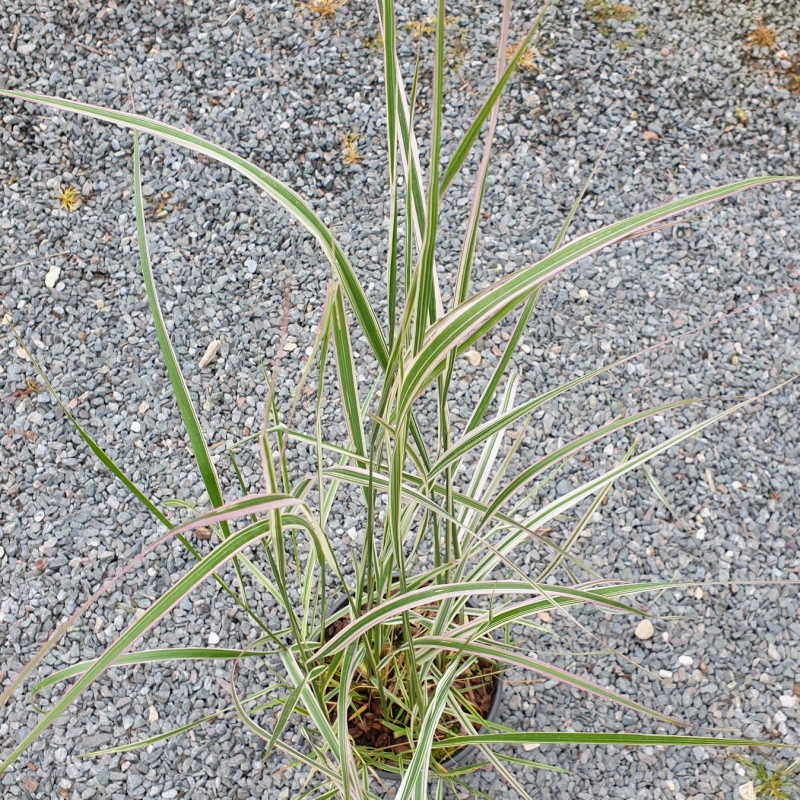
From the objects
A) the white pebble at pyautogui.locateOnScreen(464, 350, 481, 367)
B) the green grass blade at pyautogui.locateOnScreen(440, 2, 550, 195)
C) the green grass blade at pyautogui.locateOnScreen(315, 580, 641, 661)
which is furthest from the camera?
the white pebble at pyautogui.locateOnScreen(464, 350, 481, 367)

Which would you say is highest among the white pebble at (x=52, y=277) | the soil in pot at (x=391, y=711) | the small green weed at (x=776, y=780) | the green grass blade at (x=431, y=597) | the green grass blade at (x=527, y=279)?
the green grass blade at (x=527, y=279)

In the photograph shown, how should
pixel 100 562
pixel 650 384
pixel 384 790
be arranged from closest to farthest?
1. pixel 384 790
2. pixel 100 562
3. pixel 650 384

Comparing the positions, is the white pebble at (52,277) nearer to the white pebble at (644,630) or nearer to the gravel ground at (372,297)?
the gravel ground at (372,297)

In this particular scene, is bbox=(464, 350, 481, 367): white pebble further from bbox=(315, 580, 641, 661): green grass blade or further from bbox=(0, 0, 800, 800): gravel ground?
bbox=(315, 580, 641, 661): green grass blade


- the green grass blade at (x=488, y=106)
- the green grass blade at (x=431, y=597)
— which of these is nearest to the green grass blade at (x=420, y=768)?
the green grass blade at (x=431, y=597)

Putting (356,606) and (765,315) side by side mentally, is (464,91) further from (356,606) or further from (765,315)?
(356,606)

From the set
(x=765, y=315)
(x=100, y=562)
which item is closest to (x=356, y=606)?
(x=100, y=562)

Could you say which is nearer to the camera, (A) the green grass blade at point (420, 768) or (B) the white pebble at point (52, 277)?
(A) the green grass blade at point (420, 768)

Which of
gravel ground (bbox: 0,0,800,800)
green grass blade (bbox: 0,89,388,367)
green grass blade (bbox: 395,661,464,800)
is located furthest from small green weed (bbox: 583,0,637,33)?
green grass blade (bbox: 395,661,464,800)
